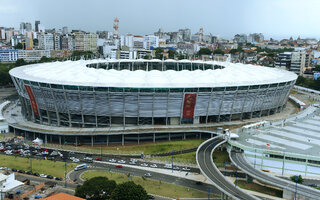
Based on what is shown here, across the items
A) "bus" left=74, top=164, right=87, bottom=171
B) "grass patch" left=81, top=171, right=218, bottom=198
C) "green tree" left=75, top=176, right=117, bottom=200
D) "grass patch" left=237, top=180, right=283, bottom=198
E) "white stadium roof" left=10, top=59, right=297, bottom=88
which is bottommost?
"grass patch" left=81, top=171, right=218, bottom=198

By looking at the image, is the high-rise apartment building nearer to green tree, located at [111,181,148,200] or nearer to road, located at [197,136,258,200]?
road, located at [197,136,258,200]

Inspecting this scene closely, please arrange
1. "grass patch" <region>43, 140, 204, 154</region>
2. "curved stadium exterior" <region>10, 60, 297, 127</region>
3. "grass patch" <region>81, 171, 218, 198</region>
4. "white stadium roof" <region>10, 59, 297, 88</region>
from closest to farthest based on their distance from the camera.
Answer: "grass patch" <region>81, 171, 218, 198</region> → "grass patch" <region>43, 140, 204, 154</region> → "curved stadium exterior" <region>10, 60, 297, 127</region> → "white stadium roof" <region>10, 59, 297, 88</region>

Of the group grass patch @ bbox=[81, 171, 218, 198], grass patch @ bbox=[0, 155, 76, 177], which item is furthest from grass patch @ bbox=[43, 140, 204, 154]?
grass patch @ bbox=[81, 171, 218, 198]

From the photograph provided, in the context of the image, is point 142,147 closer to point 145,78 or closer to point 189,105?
point 189,105

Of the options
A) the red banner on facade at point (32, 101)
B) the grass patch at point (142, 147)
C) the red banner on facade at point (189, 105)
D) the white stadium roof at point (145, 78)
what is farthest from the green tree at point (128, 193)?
the red banner on facade at point (32, 101)

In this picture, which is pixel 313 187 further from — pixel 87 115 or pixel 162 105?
pixel 87 115
